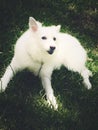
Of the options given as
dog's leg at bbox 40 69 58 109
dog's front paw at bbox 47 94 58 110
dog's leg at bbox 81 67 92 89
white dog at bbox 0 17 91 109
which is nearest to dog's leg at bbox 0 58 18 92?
white dog at bbox 0 17 91 109

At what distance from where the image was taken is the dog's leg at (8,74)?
510cm

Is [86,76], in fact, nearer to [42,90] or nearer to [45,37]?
[42,90]

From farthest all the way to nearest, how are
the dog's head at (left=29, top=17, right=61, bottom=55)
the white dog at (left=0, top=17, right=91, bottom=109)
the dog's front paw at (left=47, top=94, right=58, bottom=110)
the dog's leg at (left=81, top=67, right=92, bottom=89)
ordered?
the dog's leg at (left=81, top=67, right=92, bottom=89), the dog's front paw at (left=47, top=94, right=58, bottom=110), the white dog at (left=0, top=17, right=91, bottom=109), the dog's head at (left=29, top=17, right=61, bottom=55)

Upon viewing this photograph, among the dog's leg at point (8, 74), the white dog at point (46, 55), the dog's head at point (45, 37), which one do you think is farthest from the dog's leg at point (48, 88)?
the dog's head at point (45, 37)

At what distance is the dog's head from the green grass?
699 millimetres

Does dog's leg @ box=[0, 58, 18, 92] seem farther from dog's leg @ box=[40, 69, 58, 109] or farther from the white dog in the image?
dog's leg @ box=[40, 69, 58, 109]

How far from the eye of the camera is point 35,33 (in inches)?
196

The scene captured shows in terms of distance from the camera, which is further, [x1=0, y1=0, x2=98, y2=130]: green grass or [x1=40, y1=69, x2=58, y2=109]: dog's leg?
[x1=40, y1=69, x2=58, y2=109]: dog's leg

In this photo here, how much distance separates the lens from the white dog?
4883 mm

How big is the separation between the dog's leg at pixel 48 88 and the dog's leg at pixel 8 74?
0.35 metres

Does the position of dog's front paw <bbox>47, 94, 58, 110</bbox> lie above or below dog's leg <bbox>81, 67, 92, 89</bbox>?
below

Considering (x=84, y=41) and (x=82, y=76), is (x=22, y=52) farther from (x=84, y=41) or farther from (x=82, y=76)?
(x=84, y=41)

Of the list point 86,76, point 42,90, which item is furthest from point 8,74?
point 86,76

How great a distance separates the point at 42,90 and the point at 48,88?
9 centimetres
